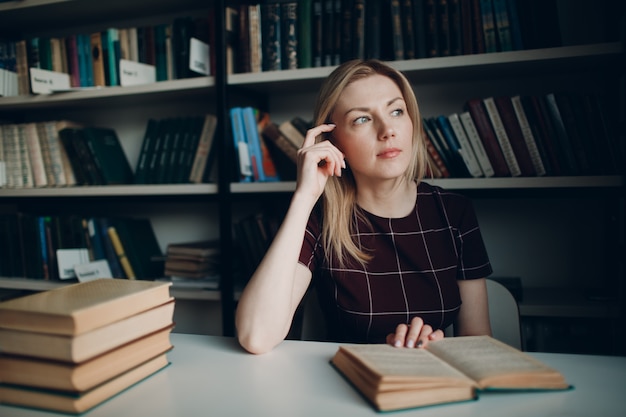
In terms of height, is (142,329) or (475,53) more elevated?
(475,53)

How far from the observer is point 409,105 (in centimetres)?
137

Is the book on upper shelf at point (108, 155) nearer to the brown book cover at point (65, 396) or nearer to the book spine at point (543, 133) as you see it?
the brown book cover at point (65, 396)

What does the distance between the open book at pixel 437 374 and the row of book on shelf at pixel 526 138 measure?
2.86ft

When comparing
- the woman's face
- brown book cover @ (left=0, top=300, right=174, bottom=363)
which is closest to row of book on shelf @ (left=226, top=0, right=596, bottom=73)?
the woman's face

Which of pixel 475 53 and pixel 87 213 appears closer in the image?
pixel 475 53

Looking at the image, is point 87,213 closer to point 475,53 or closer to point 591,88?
point 475,53

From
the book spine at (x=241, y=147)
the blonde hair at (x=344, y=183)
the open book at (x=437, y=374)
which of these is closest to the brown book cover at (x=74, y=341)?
the open book at (x=437, y=374)

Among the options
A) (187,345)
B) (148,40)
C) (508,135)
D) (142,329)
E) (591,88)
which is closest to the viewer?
(142,329)

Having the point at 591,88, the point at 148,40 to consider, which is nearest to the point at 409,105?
the point at 591,88

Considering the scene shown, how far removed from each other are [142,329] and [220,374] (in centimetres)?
15

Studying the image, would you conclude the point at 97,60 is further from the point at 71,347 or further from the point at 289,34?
the point at 71,347

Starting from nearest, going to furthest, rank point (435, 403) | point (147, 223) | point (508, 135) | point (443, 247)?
point (435, 403), point (443, 247), point (508, 135), point (147, 223)

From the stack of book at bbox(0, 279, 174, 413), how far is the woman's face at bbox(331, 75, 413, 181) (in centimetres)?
71

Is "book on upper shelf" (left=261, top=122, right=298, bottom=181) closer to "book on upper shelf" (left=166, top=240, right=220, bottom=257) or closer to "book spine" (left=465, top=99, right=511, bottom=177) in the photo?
"book on upper shelf" (left=166, top=240, right=220, bottom=257)
